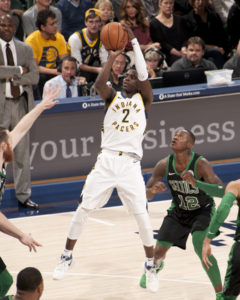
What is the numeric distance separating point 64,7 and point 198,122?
307 centimetres

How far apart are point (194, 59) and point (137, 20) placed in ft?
3.97

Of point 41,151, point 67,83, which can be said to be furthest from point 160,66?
point 41,151

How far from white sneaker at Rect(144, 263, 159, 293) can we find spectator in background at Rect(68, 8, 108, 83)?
16.5 ft

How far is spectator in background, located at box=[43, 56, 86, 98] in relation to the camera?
10.5m

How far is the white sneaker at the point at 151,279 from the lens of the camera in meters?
6.82

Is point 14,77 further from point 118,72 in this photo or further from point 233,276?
point 233,276

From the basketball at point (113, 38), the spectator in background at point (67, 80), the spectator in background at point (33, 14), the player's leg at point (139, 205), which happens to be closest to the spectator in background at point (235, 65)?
the spectator in background at point (67, 80)

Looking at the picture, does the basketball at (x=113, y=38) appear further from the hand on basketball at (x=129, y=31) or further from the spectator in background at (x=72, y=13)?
the spectator in background at (x=72, y=13)

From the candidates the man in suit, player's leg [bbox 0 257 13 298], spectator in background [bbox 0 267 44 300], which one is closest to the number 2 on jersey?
player's leg [bbox 0 257 13 298]

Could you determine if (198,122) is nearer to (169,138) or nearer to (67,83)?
(169,138)

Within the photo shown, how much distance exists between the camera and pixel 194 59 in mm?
11641

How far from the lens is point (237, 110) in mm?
11430

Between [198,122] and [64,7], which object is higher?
[64,7]

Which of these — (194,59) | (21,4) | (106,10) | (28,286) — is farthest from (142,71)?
(21,4)
